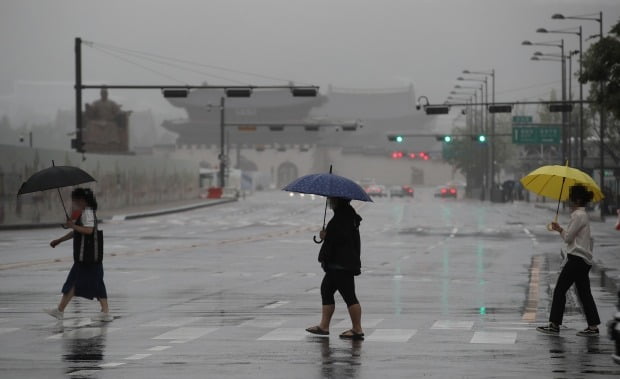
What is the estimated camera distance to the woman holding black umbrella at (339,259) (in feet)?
52.9

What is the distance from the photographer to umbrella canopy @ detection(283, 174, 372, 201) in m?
15.9

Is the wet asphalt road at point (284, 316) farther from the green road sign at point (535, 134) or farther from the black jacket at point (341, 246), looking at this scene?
the green road sign at point (535, 134)

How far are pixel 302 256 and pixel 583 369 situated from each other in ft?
73.8

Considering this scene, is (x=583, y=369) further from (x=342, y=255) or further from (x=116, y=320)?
(x=116, y=320)

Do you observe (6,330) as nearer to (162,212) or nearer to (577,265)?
(577,265)

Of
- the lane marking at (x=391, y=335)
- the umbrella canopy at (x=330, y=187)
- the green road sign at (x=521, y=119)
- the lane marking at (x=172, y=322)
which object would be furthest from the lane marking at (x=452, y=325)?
Result: the green road sign at (x=521, y=119)

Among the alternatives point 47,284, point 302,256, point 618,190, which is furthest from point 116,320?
point 618,190

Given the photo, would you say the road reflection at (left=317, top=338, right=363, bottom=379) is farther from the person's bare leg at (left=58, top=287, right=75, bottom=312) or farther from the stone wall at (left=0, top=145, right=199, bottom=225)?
the stone wall at (left=0, top=145, right=199, bottom=225)

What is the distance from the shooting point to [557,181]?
699 inches

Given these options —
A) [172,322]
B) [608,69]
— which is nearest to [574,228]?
[172,322]

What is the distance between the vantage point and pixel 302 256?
35.5 meters

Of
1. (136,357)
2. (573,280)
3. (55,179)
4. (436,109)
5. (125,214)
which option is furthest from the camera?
(436,109)

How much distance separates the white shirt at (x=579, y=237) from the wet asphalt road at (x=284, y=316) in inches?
38.2

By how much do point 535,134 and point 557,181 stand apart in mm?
84583
